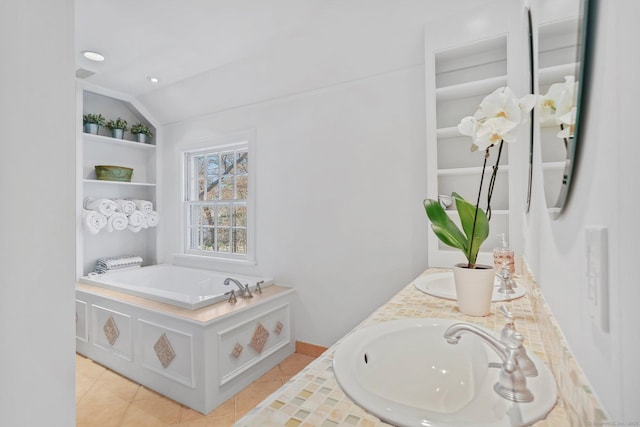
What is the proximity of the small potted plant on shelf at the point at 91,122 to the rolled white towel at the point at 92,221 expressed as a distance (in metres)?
0.88

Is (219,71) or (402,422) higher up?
(219,71)

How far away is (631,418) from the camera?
0.34 m

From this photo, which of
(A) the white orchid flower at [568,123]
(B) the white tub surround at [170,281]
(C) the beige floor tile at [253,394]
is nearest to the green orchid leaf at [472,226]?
(A) the white orchid flower at [568,123]

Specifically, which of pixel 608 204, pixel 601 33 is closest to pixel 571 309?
pixel 608 204

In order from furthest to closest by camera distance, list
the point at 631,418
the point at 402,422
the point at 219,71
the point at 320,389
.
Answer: the point at 219,71, the point at 320,389, the point at 402,422, the point at 631,418

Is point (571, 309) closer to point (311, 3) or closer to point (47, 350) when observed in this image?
point (47, 350)

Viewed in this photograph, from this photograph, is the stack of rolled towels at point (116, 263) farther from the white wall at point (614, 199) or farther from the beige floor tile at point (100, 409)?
the white wall at point (614, 199)

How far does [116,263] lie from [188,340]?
6.59ft

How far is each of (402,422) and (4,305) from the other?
0.73m

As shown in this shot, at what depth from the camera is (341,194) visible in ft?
9.21

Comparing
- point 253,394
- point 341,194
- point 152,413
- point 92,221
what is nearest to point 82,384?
point 152,413

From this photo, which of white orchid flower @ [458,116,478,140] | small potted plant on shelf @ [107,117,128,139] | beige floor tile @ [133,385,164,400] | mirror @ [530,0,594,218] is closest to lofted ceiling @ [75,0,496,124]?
small potted plant on shelf @ [107,117,128,139]

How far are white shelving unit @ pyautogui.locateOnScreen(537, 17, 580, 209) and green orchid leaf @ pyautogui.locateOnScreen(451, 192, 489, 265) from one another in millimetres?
290

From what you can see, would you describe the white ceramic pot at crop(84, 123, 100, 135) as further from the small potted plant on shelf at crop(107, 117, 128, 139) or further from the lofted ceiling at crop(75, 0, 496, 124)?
the lofted ceiling at crop(75, 0, 496, 124)
